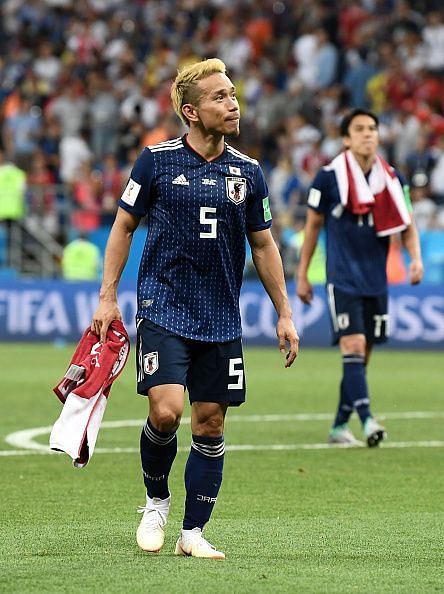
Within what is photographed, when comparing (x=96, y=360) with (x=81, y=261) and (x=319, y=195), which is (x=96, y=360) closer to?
(x=319, y=195)

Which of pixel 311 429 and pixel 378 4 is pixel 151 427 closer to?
pixel 311 429

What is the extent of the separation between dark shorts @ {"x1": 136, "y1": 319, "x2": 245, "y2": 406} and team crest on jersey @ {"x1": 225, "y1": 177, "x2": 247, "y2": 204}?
2.12ft

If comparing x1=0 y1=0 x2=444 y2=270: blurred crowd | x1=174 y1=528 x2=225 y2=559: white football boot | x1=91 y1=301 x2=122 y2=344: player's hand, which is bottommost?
x1=174 y1=528 x2=225 y2=559: white football boot

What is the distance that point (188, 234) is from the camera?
6.77 m

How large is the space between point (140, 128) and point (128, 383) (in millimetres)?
10297

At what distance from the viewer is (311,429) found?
40.5 feet

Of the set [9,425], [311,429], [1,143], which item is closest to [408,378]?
[311,429]

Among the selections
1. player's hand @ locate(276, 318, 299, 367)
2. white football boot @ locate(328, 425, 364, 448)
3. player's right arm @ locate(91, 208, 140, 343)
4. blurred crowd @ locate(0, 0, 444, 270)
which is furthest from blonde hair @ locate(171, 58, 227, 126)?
blurred crowd @ locate(0, 0, 444, 270)

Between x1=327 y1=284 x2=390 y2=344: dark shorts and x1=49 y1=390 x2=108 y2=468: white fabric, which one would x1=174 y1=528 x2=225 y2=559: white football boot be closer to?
x1=49 y1=390 x2=108 y2=468: white fabric

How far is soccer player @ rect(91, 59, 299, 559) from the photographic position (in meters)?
6.75

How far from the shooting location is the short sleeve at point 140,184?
22.2 feet

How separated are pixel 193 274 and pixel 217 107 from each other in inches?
29.7

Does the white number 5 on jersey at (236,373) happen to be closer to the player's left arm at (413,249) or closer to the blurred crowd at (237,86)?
the player's left arm at (413,249)

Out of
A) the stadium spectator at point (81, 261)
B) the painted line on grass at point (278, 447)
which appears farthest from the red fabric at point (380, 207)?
the stadium spectator at point (81, 261)
